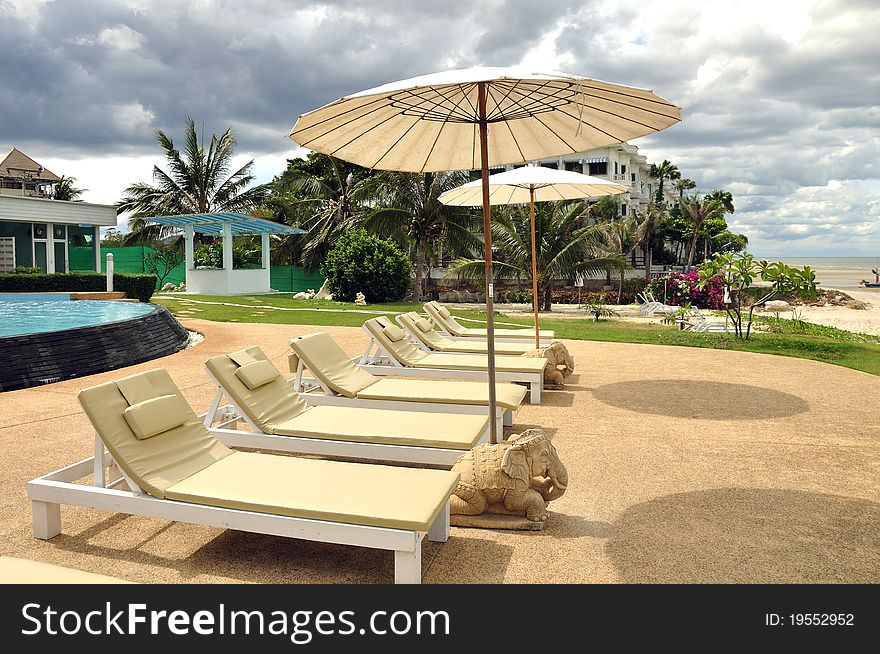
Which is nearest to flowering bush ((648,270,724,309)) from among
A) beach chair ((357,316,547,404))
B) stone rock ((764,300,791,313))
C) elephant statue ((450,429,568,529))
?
stone rock ((764,300,791,313))

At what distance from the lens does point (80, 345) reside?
31.3ft

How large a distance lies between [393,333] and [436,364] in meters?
0.73

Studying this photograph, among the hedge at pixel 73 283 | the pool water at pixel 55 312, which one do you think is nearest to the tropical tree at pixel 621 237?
the hedge at pixel 73 283

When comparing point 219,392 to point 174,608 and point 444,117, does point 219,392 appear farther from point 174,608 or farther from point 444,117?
point 444,117

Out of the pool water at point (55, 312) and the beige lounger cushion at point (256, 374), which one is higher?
the beige lounger cushion at point (256, 374)

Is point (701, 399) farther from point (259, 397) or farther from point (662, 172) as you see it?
point (662, 172)

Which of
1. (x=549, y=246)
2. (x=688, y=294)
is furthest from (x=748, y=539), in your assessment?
(x=688, y=294)

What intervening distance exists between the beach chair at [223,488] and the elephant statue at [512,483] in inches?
12.1

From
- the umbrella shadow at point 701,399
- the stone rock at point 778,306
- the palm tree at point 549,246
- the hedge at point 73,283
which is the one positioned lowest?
the umbrella shadow at point 701,399

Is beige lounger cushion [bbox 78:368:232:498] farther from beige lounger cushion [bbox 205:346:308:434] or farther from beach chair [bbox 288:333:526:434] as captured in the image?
beach chair [bbox 288:333:526:434]

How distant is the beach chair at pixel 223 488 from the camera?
11.1ft

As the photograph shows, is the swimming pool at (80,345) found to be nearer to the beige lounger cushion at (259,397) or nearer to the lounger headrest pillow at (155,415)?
the beige lounger cushion at (259,397)

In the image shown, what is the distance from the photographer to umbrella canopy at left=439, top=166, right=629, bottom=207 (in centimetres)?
899

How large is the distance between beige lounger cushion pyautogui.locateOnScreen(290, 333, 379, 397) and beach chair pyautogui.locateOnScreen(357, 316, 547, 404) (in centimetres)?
115
